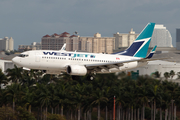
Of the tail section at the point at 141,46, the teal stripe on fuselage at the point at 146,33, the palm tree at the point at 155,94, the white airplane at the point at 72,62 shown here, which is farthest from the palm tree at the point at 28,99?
the teal stripe on fuselage at the point at 146,33

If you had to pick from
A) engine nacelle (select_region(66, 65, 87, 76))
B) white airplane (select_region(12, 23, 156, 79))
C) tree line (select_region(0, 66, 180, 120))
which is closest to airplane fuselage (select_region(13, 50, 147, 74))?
white airplane (select_region(12, 23, 156, 79))

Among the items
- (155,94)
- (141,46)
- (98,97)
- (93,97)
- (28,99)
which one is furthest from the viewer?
(93,97)

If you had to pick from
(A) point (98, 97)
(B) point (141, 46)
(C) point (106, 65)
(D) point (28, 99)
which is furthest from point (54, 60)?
(A) point (98, 97)

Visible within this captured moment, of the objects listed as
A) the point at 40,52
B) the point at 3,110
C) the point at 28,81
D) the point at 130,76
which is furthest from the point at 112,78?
the point at 28,81

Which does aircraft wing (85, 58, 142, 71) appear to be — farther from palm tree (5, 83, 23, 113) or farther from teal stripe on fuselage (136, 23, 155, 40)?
palm tree (5, 83, 23, 113)

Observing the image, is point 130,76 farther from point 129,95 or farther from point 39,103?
point 39,103

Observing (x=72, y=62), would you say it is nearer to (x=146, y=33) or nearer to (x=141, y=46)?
(x=141, y=46)

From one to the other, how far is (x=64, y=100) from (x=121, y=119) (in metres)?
18.8

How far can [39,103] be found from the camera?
9150 cm

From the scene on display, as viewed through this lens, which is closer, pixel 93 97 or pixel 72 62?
pixel 72 62

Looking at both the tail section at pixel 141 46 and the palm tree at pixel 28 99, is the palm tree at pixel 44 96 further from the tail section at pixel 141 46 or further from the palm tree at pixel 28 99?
the tail section at pixel 141 46

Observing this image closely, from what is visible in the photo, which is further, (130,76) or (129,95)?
(129,95)

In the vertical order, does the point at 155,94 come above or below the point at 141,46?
below

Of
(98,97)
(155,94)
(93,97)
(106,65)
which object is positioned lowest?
(93,97)
